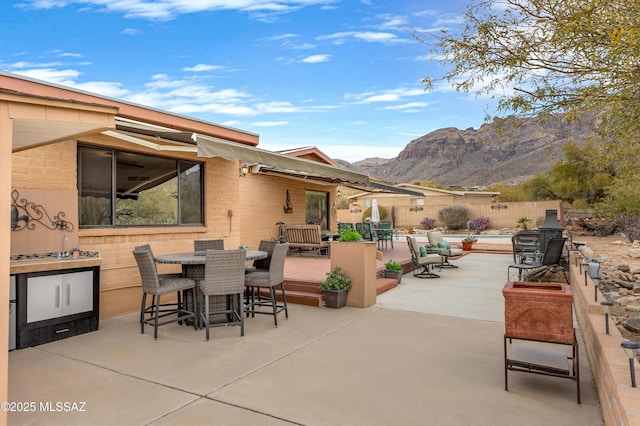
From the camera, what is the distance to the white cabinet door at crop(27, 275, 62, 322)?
4.45m

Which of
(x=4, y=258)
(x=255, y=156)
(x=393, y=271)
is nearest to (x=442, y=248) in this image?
(x=393, y=271)

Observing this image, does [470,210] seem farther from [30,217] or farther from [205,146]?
[30,217]

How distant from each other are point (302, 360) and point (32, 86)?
4417 mm

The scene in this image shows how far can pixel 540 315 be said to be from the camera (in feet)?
10.4

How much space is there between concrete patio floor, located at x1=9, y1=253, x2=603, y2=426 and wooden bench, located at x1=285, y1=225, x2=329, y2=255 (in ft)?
18.2

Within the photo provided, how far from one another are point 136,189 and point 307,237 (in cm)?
573

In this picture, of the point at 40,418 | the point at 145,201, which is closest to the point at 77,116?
the point at 40,418

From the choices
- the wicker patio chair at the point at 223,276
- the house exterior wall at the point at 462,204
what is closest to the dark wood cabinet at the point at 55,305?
the wicker patio chair at the point at 223,276

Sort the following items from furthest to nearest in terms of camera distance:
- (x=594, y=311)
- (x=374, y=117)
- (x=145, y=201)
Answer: (x=374, y=117)
(x=145, y=201)
(x=594, y=311)

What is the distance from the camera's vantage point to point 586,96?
10.8 feet

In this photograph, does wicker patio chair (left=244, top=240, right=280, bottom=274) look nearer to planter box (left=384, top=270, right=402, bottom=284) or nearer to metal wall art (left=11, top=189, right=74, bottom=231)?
metal wall art (left=11, top=189, right=74, bottom=231)

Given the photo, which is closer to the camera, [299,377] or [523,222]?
[299,377]

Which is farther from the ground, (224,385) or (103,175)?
(103,175)

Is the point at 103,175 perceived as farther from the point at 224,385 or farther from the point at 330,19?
the point at 330,19
